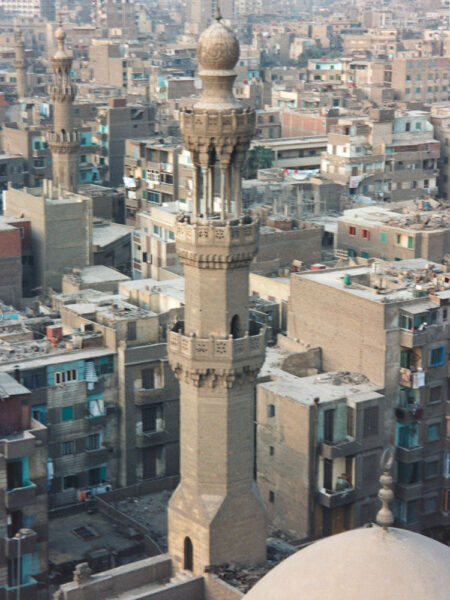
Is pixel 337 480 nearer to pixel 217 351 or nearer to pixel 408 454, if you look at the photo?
pixel 408 454

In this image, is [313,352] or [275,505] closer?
[275,505]

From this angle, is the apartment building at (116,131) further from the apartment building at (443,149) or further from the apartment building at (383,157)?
the apartment building at (443,149)

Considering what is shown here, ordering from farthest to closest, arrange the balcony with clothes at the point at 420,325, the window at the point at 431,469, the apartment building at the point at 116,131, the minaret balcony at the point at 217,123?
the apartment building at the point at 116,131, the window at the point at 431,469, the balcony with clothes at the point at 420,325, the minaret balcony at the point at 217,123

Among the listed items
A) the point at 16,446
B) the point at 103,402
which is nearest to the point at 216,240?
the point at 16,446

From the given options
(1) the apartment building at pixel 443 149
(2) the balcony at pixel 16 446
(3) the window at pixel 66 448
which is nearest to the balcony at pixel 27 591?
(2) the balcony at pixel 16 446

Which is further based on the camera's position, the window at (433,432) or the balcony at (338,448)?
the window at (433,432)

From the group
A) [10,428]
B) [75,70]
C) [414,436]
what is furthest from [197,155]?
[75,70]

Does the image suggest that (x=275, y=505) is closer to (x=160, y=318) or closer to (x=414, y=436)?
(x=414, y=436)
